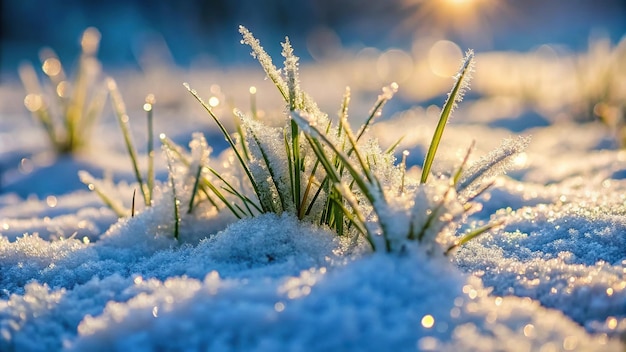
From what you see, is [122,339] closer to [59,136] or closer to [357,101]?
[59,136]

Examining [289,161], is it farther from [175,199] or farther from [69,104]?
[69,104]

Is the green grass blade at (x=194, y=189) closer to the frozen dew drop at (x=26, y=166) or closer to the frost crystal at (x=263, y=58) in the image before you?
the frost crystal at (x=263, y=58)

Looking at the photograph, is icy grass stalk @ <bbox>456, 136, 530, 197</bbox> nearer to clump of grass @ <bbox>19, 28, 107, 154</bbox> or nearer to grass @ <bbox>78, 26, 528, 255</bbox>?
grass @ <bbox>78, 26, 528, 255</bbox>

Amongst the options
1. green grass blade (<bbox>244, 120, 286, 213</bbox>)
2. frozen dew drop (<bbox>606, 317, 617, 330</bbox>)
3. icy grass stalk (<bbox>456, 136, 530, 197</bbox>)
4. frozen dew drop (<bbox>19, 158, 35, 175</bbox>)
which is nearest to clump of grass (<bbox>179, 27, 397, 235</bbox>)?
green grass blade (<bbox>244, 120, 286, 213</bbox>)

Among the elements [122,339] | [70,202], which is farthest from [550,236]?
[70,202]

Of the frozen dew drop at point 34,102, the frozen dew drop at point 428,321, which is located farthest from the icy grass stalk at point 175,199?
the frozen dew drop at point 34,102

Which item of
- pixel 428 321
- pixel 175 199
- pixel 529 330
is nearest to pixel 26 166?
pixel 175 199
